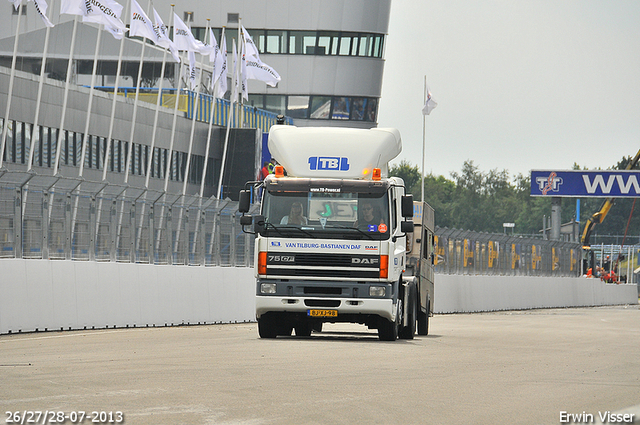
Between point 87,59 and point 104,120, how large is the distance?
38.6 feet

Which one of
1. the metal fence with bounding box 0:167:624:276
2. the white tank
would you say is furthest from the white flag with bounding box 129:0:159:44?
the white tank

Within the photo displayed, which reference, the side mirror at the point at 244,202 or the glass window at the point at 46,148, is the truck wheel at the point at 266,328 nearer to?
the side mirror at the point at 244,202

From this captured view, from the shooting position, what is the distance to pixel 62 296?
19062 mm

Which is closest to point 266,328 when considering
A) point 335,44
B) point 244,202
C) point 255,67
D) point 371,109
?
point 244,202

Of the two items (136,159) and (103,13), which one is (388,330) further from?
(136,159)

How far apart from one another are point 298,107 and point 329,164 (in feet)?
208

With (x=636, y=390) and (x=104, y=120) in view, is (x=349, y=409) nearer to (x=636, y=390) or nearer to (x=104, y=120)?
(x=636, y=390)

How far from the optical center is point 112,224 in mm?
21297

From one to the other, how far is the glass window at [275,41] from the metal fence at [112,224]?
179 ft

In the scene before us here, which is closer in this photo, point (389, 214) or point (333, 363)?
point (333, 363)

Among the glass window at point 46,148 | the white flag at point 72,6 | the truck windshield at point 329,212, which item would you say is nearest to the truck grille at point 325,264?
the truck windshield at point 329,212

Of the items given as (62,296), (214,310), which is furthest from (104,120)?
(62,296)

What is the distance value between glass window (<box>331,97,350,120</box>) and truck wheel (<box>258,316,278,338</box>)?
207ft

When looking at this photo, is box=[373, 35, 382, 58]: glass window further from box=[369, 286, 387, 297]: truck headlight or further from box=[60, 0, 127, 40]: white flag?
box=[369, 286, 387, 297]: truck headlight
